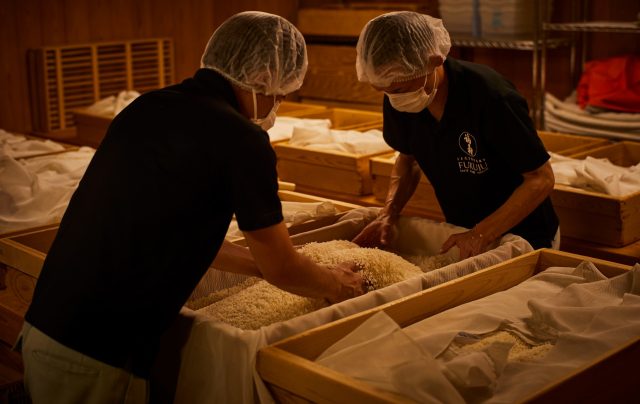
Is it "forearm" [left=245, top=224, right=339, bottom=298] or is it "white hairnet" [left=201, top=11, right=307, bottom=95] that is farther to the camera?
"white hairnet" [left=201, top=11, right=307, bottom=95]

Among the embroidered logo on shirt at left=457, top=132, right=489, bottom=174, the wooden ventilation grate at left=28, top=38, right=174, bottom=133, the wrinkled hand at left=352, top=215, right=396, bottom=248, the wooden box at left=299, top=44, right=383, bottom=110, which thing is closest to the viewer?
the embroidered logo on shirt at left=457, top=132, right=489, bottom=174

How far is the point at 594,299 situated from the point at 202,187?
959 millimetres

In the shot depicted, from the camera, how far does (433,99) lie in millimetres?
2502

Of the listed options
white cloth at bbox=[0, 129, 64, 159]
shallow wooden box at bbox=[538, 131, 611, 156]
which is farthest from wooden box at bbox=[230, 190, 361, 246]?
white cloth at bbox=[0, 129, 64, 159]

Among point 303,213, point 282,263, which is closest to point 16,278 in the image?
point 303,213

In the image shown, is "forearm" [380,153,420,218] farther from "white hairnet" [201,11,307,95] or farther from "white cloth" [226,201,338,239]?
"white hairnet" [201,11,307,95]

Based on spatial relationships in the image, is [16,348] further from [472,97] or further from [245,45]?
[472,97]

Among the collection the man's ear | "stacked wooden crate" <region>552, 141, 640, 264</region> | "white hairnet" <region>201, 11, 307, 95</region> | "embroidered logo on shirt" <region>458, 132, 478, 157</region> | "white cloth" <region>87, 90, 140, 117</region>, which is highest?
"white hairnet" <region>201, 11, 307, 95</region>

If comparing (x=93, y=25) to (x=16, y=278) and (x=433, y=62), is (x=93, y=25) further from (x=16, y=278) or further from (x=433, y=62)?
(x=433, y=62)

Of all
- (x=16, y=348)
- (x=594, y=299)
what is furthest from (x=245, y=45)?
(x=594, y=299)

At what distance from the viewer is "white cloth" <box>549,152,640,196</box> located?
3.21 meters

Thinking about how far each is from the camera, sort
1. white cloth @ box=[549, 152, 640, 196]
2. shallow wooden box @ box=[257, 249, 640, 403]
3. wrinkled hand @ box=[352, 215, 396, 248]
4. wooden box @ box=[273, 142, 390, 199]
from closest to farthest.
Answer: shallow wooden box @ box=[257, 249, 640, 403] < wrinkled hand @ box=[352, 215, 396, 248] < white cloth @ box=[549, 152, 640, 196] < wooden box @ box=[273, 142, 390, 199]

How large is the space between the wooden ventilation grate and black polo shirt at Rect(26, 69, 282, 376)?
13.1 ft

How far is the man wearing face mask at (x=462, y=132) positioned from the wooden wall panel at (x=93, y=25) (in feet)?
11.4
